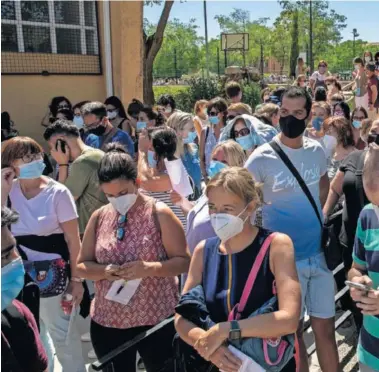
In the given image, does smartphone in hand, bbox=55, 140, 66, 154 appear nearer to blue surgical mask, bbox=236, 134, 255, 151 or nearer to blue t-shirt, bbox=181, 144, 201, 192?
blue t-shirt, bbox=181, 144, 201, 192

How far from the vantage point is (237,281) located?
208cm

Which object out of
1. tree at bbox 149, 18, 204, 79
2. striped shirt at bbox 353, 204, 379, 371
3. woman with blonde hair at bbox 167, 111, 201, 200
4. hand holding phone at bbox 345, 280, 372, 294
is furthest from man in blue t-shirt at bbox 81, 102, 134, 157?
tree at bbox 149, 18, 204, 79

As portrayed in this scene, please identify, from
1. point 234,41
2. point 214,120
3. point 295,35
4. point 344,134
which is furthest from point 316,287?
point 295,35

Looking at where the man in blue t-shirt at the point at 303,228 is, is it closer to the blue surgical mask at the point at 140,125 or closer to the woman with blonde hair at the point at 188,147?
the woman with blonde hair at the point at 188,147

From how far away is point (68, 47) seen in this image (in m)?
9.30

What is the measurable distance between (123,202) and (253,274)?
35.0 inches

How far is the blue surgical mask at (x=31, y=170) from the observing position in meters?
3.05

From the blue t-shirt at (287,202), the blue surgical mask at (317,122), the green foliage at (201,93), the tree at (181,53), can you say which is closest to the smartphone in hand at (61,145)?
the blue t-shirt at (287,202)

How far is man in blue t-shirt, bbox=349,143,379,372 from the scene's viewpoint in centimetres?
212

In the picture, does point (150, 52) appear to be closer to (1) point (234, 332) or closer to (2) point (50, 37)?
(2) point (50, 37)

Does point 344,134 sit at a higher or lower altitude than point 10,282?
higher

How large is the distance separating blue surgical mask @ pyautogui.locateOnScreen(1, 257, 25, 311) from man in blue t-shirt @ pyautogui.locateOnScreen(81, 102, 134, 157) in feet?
11.1

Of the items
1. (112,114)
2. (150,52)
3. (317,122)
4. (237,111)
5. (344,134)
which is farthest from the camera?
(150,52)

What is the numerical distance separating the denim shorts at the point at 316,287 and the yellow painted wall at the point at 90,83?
22.5 feet
